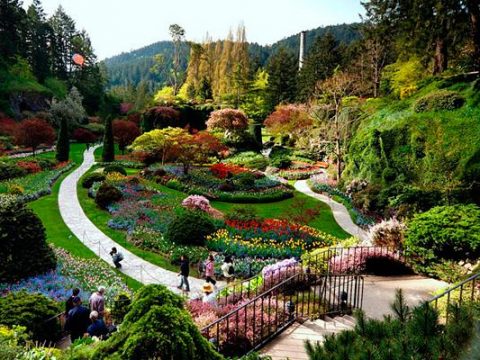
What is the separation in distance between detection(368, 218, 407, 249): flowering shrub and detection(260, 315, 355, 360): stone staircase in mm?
4879

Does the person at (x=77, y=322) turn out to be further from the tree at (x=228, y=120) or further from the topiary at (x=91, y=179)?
the tree at (x=228, y=120)

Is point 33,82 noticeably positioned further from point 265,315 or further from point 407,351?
point 407,351

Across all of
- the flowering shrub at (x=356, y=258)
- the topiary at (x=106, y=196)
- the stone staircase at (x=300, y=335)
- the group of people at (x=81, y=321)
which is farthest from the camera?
the topiary at (x=106, y=196)

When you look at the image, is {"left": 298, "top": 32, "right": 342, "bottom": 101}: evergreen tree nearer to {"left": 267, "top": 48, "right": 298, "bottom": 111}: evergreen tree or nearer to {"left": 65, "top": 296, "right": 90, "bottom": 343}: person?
{"left": 267, "top": 48, "right": 298, "bottom": 111}: evergreen tree

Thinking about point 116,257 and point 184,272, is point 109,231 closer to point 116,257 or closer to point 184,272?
point 116,257

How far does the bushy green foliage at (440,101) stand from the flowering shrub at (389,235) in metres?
10.6

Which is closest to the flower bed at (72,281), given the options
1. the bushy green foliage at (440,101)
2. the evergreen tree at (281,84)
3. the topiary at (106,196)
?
the topiary at (106,196)

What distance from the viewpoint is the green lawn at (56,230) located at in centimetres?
1588

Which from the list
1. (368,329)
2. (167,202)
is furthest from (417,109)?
(368,329)

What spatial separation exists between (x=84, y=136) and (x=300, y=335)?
51.5m

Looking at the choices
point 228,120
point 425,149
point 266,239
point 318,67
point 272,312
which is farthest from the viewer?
point 318,67

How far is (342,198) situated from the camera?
2595 cm

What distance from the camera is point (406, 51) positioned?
28750 mm

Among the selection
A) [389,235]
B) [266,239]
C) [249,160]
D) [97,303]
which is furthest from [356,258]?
[249,160]
